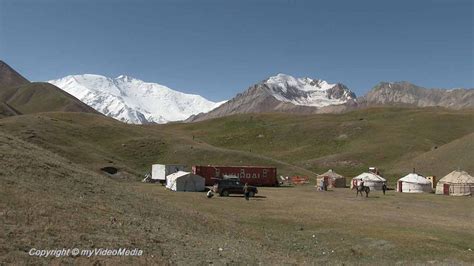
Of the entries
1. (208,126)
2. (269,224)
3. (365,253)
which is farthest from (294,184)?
(208,126)

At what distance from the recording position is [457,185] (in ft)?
238

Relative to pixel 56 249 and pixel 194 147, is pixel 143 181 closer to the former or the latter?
pixel 194 147

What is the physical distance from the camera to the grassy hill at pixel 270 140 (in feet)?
311

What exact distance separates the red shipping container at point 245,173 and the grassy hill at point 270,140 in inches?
576

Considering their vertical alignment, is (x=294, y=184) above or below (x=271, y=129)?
below

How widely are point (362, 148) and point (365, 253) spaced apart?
11605 centimetres

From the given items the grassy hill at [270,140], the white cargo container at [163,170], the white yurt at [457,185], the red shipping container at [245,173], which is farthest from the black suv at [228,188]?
the white yurt at [457,185]

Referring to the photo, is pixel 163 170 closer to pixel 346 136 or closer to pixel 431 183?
pixel 431 183

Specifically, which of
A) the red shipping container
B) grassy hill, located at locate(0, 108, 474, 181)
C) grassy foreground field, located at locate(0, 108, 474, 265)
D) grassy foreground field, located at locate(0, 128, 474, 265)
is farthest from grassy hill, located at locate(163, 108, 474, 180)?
grassy foreground field, located at locate(0, 128, 474, 265)

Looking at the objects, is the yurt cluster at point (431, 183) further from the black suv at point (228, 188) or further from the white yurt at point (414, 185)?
the black suv at point (228, 188)

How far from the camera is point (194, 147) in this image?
10731 cm

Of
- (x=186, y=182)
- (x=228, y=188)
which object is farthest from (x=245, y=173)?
(x=228, y=188)

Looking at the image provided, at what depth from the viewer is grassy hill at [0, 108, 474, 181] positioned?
9494 centimetres

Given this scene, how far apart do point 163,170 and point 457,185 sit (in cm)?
4519
